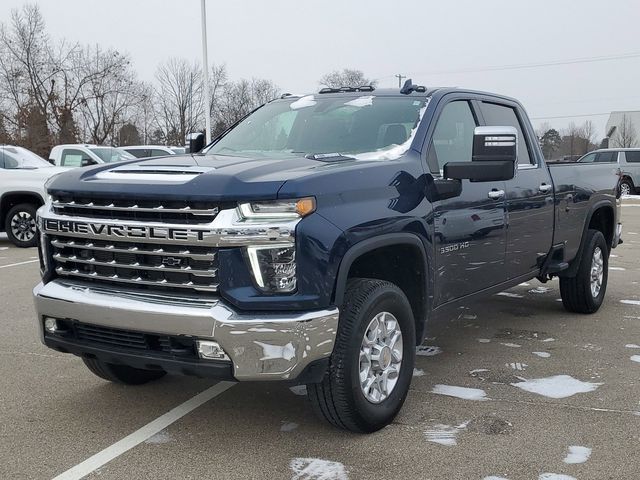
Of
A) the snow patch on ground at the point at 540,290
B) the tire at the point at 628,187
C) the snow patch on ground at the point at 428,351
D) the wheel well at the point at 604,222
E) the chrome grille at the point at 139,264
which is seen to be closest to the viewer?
the chrome grille at the point at 139,264

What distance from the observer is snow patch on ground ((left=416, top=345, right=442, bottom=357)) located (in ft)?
17.4

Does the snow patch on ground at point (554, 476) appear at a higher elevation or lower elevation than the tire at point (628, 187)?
higher

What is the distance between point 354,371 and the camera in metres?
3.49

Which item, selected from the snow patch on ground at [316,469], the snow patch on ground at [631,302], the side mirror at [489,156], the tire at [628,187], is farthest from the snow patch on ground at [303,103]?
the tire at [628,187]

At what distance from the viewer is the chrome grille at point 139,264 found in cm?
329

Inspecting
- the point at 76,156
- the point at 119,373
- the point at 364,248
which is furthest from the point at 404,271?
the point at 76,156

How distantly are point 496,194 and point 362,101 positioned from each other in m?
1.13

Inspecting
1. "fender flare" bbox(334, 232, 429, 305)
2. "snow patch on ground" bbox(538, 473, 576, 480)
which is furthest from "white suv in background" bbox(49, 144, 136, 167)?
"snow patch on ground" bbox(538, 473, 576, 480)

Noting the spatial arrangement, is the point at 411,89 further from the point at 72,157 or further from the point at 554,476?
the point at 72,157

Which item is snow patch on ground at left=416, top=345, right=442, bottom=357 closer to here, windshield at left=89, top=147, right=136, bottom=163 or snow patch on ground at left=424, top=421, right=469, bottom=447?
snow patch on ground at left=424, top=421, right=469, bottom=447

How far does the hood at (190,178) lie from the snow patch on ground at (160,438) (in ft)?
4.29

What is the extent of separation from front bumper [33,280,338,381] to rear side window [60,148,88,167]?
13558 millimetres

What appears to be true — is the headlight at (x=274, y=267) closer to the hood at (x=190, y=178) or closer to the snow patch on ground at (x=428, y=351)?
the hood at (x=190, y=178)

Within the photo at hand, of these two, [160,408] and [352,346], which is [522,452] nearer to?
[352,346]
